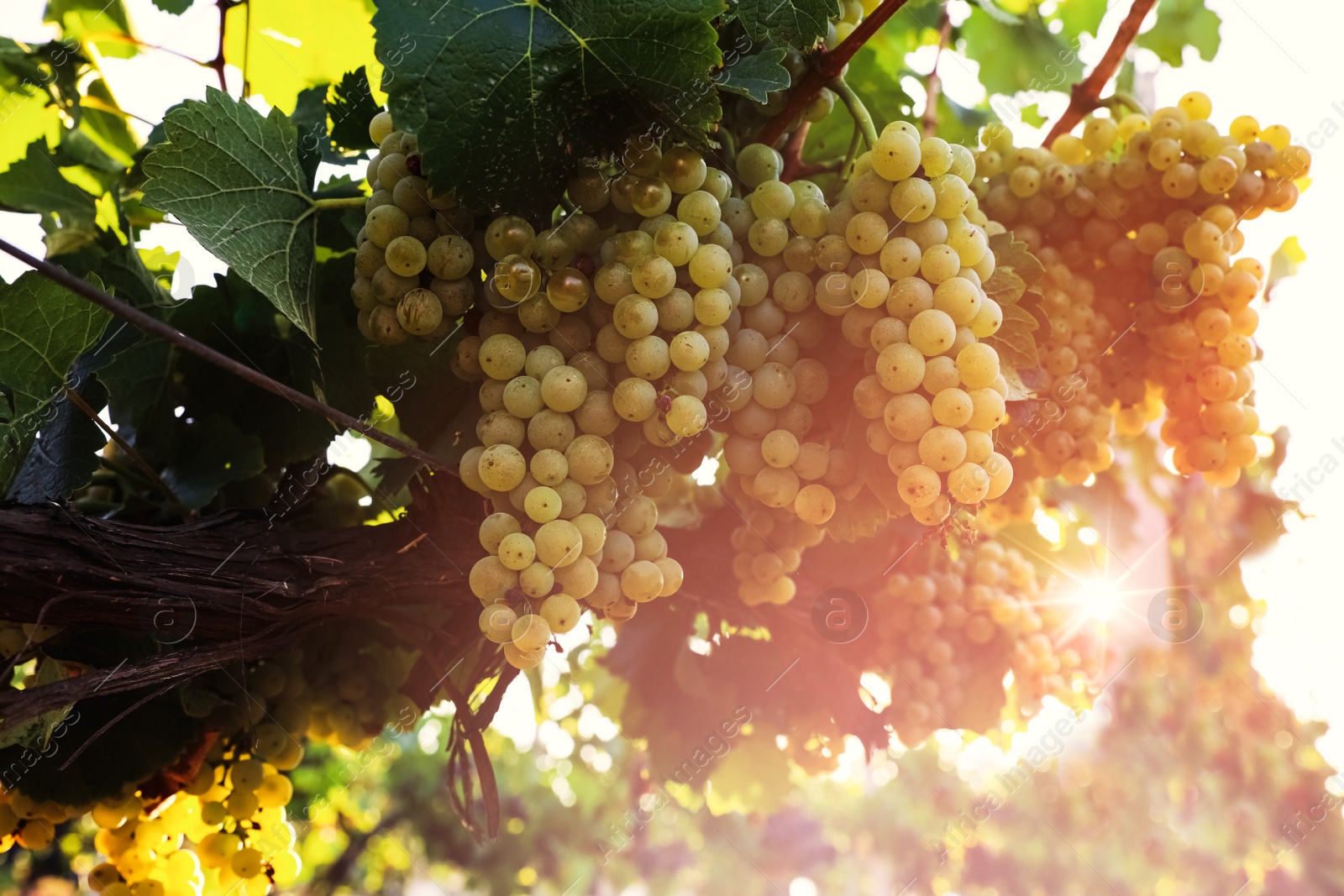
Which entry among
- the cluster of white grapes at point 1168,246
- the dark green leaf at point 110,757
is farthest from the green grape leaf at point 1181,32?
the dark green leaf at point 110,757

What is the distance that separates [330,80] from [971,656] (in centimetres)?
80

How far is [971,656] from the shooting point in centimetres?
81

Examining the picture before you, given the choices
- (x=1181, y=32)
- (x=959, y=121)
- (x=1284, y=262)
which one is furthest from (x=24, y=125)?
(x=1284, y=262)

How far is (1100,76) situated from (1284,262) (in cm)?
96

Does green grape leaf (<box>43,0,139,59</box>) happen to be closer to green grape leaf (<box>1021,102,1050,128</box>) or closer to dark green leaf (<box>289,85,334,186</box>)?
dark green leaf (<box>289,85,334,186</box>)

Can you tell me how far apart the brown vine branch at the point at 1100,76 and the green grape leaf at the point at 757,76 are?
0.38 metres

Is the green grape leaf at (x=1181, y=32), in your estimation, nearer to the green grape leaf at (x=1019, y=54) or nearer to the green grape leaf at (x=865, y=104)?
the green grape leaf at (x=1019, y=54)

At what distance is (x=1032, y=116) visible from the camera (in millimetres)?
1087

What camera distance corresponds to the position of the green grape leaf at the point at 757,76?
1.58ft

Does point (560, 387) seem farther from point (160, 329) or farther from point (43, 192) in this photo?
point (43, 192)

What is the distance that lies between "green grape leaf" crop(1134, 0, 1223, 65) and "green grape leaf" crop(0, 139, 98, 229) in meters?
1.13

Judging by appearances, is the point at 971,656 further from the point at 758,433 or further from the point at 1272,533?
the point at 1272,533

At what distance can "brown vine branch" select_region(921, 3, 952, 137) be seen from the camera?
801mm

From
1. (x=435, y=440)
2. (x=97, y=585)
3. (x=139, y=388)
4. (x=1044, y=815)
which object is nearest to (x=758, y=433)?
(x=435, y=440)
